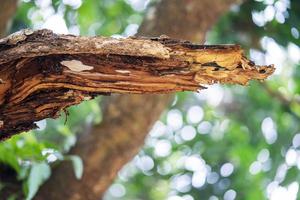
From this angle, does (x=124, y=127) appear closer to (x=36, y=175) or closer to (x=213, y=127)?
(x=36, y=175)

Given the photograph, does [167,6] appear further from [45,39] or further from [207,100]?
[207,100]

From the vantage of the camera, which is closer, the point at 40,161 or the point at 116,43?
the point at 116,43

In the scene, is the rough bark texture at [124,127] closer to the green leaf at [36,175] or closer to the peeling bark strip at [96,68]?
the green leaf at [36,175]

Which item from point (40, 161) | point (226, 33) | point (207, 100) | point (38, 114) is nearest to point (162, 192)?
point (207, 100)

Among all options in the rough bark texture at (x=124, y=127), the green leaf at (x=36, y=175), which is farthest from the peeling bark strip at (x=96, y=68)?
the rough bark texture at (x=124, y=127)

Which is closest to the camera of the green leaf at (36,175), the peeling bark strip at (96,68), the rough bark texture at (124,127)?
the peeling bark strip at (96,68)
